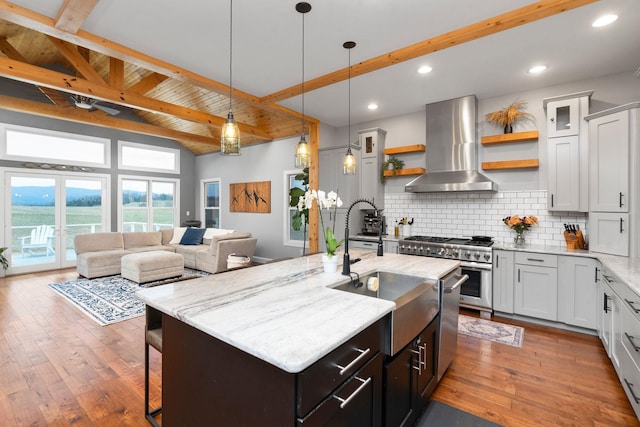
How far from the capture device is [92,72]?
4.04 metres

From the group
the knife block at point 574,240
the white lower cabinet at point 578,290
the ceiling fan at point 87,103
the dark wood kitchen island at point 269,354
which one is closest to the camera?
the dark wood kitchen island at point 269,354

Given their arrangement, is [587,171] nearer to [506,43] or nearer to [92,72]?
[506,43]

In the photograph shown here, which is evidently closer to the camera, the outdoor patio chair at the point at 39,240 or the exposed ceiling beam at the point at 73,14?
the exposed ceiling beam at the point at 73,14

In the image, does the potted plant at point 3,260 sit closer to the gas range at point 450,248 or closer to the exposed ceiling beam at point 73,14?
the exposed ceiling beam at point 73,14

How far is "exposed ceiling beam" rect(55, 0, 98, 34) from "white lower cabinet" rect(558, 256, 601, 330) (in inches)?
197

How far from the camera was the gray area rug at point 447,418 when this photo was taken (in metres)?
A: 1.98

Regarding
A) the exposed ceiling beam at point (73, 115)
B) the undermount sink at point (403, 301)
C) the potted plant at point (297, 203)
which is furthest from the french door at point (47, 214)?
the undermount sink at point (403, 301)

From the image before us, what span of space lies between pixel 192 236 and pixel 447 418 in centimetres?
674

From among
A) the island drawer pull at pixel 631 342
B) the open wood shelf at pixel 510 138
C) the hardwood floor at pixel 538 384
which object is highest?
the open wood shelf at pixel 510 138

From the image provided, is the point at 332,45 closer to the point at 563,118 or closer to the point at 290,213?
the point at 563,118

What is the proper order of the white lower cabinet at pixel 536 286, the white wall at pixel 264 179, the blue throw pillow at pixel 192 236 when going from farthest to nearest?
the blue throw pillow at pixel 192 236 < the white wall at pixel 264 179 < the white lower cabinet at pixel 536 286

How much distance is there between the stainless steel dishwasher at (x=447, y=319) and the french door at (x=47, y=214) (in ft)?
26.0

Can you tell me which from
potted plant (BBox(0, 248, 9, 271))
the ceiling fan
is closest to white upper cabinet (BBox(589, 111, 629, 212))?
the ceiling fan

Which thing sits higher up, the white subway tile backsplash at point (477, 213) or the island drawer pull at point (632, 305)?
the white subway tile backsplash at point (477, 213)
